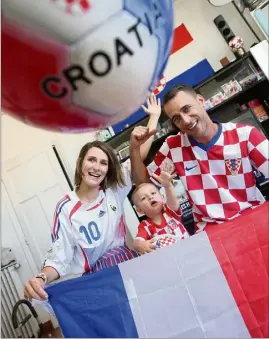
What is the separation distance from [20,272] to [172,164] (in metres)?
2.61

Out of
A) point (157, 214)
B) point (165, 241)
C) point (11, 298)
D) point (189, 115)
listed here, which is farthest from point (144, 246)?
point (11, 298)

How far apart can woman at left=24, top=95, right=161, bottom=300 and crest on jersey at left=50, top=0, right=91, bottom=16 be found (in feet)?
2.62

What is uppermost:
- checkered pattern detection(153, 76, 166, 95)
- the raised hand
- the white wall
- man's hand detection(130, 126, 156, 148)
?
the white wall

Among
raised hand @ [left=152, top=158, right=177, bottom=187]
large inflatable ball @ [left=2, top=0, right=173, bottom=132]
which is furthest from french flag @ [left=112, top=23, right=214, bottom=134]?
large inflatable ball @ [left=2, top=0, right=173, bottom=132]

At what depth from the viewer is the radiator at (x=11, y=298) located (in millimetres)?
3156

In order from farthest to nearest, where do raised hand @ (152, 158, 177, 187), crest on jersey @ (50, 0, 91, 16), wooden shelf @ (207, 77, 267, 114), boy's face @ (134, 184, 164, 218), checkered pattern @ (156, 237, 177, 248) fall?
1. wooden shelf @ (207, 77, 267, 114)
2. boy's face @ (134, 184, 164, 218)
3. checkered pattern @ (156, 237, 177, 248)
4. raised hand @ (152, 158, 177, 187)
5. crest on jersey @ (50, 0, 91, 16)

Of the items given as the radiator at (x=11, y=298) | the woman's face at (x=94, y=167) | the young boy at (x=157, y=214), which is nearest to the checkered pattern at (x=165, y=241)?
the young boy at (x=157, y=214)

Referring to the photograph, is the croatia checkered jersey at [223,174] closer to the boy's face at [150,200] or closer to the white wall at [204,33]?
the boy's face at [150,200]

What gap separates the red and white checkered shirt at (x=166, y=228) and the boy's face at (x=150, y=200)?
4cm

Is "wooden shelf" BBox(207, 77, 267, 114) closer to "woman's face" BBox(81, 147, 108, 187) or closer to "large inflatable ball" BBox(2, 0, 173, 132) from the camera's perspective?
"woman's face" BBox(81, 147, 108, 187)

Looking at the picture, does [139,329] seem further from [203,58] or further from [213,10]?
[213,10]

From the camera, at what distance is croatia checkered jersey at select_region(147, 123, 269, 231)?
123 centimetres

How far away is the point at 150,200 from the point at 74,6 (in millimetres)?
1130

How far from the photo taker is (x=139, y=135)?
1.33 meters
